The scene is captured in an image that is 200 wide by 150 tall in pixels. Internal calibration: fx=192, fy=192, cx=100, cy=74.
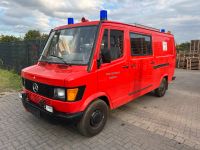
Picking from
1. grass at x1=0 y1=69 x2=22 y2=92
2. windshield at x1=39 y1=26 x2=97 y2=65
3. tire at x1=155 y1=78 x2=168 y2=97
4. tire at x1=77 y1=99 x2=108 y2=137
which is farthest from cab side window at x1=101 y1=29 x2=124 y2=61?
grass at x1=0 y1=69 x2=22 y2=92

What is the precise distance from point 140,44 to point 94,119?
2.61 metres

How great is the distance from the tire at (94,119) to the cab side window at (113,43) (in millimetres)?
1087

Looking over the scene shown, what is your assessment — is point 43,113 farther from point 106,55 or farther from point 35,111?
point 106,55

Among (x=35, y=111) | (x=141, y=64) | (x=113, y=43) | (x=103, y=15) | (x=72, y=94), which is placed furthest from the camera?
(x=141, y=64)

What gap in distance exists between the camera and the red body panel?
3566 millimetres

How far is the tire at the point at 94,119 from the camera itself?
3.81 metres

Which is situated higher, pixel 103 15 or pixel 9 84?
pixel 103 15

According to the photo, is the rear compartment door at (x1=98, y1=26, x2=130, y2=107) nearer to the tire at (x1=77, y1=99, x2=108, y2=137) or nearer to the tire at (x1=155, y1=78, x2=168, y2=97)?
the tire at (x1=77, y1=99, x2=108, y2=137)

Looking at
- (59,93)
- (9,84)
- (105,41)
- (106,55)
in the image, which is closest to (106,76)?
(106,55)

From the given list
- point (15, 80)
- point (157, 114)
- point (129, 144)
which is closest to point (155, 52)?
point (157, 114)

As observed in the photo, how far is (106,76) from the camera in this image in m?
4.14

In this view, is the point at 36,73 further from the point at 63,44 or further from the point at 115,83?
the point at 115,83

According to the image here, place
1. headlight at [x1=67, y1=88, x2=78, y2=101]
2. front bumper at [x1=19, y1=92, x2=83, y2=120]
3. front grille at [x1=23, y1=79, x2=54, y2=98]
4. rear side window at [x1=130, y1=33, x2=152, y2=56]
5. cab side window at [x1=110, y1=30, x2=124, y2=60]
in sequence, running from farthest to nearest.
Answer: rear side window at [x1=130, y1=33, x2=152, y2=56] < cab side window at [x1=110, y1=30, x2=124, y2=60] < front grille at [x1=23, y1=79, x2=54, y2=98] < front bumper at [x1=19, y1=92, x2=83, y2=120] < headlight at [x1=67, y1=88, x2=78, y2=101]

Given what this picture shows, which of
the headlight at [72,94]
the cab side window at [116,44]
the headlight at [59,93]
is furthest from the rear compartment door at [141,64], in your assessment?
the headlight at [59,93]
